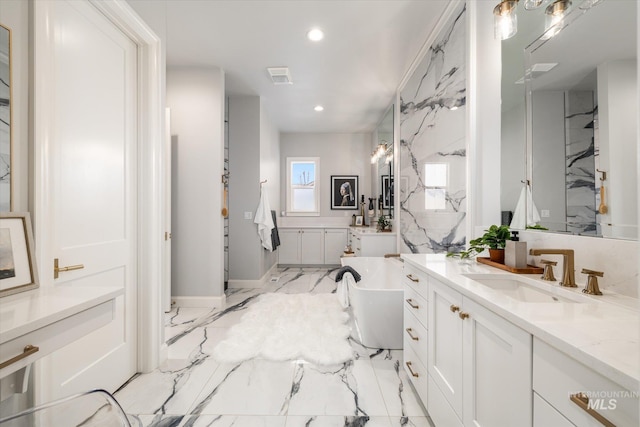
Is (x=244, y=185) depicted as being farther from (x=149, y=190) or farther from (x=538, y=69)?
(x=538, y=69)

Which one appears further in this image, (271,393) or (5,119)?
(271,393)

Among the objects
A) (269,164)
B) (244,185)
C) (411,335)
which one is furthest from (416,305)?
(269,164)

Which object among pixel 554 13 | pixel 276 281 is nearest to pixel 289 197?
pixel 276 281

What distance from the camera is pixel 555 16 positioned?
4.46 feet

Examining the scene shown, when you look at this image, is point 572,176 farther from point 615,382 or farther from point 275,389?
point 275,389

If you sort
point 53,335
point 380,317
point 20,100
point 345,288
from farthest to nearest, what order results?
point 345,288, point 380,317, point 20,100, point 53,335

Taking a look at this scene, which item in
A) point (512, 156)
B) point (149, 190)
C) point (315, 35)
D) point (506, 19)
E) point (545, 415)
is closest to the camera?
point (545, 415)

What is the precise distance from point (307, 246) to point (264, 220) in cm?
172

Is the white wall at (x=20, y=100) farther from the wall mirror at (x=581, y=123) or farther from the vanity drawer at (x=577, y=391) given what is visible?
the wall mirror at (x=581, y=123)

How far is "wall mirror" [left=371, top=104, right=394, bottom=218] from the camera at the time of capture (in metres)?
4.38

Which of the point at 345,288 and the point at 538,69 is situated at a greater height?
the point at 538,69

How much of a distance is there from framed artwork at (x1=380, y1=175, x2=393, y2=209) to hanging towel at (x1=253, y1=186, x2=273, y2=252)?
185 centimetres

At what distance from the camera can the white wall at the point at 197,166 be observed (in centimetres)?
Result: 338

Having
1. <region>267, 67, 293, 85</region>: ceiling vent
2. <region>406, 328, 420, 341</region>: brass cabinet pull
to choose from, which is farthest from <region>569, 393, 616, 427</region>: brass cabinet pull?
<region>267, 67, 293, 85</region>: ceiling vent
